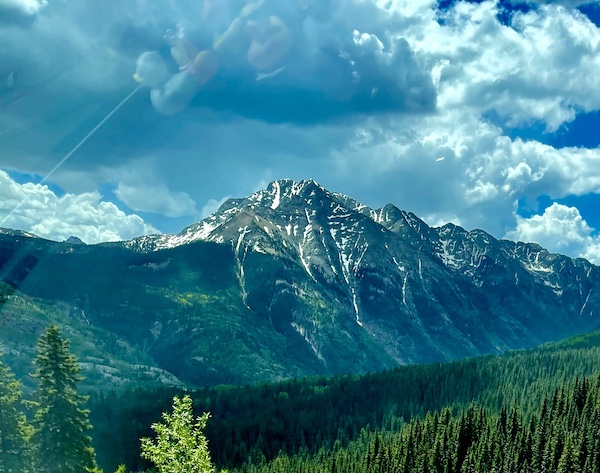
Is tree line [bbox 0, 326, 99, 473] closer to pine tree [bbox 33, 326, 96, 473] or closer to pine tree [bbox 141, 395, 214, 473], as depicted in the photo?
pine tree [bbox 33, 326, 96, 473]

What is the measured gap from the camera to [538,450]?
195375mm

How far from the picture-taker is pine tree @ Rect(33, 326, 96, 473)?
50219 millimetres

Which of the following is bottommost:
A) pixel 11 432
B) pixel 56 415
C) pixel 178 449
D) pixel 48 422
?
pixel 11 432

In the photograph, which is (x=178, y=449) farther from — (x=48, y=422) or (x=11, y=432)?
(x=11, y=432)

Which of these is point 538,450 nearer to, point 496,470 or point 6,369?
point 496,470

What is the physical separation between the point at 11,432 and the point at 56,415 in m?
3.64

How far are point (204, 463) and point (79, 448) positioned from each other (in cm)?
2252

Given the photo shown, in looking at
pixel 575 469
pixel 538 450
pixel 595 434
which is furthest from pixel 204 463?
pixel 595 434

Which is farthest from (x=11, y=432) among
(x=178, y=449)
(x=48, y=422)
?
(x=178, y=449)

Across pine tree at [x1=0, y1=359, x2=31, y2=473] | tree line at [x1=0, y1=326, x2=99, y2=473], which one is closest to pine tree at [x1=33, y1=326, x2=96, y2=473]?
tree line at [x1=0, y1=326, x2=99, y2=473]

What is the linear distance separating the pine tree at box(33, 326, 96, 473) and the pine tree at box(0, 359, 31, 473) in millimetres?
931

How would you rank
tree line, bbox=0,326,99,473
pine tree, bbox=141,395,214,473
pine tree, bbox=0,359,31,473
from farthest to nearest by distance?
tree line, bbox=0,326,99,473 → pine tree, bbox=0,359,31,473 → pine tree, bbox=141,395,214,473

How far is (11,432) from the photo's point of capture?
161ft

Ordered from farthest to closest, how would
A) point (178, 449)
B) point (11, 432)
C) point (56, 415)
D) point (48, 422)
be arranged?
1. point (56, 415)
2. point (48, 422)
3. point (11, 432)
4. point (178, 449)
